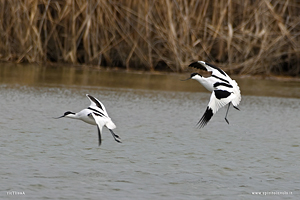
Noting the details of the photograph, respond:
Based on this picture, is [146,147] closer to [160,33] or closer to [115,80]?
[115,80]

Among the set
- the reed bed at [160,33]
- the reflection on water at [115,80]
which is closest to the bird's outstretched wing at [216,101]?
the reflection on water at [115,80]

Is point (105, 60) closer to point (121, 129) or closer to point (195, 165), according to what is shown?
point (121, 129)

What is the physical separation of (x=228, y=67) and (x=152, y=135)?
696cm

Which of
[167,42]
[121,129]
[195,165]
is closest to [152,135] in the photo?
[121,129]

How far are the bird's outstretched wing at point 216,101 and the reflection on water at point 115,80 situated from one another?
5.00 metres

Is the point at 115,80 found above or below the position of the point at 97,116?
below

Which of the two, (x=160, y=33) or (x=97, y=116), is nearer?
(x=97, y=116)

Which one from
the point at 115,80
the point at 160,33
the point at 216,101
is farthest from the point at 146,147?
the point at 160,33

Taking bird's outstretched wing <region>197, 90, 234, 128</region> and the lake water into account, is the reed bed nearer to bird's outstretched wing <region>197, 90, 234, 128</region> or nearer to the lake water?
the lake water

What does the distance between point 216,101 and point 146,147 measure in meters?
0.85

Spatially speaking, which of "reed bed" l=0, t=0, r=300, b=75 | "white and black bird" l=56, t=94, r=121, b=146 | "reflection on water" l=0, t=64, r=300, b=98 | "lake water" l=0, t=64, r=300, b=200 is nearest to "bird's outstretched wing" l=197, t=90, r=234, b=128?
"lake water" l=0, t=64, r=300, b=200

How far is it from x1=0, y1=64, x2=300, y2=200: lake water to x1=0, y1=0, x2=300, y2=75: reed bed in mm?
2468

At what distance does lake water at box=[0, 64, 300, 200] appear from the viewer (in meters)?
4.68

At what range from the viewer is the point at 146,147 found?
6.23m
